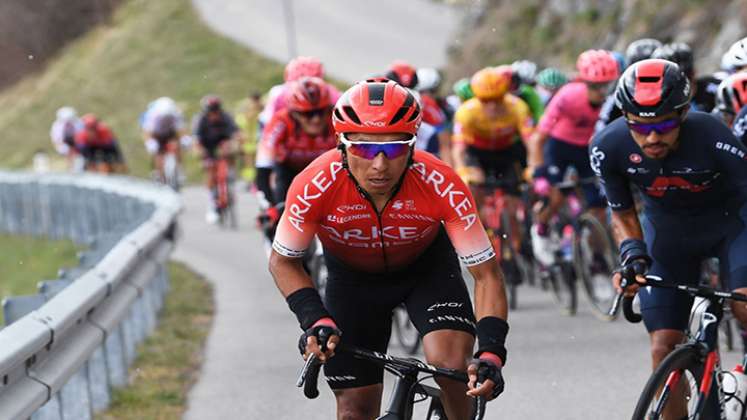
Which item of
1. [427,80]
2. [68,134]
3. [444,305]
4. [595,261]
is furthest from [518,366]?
[68,134]

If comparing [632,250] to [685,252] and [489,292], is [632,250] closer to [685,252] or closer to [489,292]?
[685,252]

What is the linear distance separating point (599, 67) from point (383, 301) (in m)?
6.28

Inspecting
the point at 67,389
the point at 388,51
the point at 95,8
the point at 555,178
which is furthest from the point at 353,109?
the point at 95,8

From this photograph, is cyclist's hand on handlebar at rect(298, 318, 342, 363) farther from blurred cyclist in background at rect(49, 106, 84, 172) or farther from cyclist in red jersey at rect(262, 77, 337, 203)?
blurred cyclist in background at rect(49, 106, 84, 172)

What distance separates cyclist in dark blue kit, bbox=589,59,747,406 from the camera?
20.2ft

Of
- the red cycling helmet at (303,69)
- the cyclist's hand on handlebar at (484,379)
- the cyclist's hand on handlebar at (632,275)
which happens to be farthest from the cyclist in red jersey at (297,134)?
the cyclist's hand on handlebar at (484,379)

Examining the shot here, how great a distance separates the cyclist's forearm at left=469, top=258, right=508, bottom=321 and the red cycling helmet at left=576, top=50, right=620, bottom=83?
6.47 m

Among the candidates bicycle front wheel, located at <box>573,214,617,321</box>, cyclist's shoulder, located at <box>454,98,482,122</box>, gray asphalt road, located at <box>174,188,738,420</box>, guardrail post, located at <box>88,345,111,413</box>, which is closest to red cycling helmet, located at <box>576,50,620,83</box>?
bicycle front wheel, located at <box>573,214,617,321</box>

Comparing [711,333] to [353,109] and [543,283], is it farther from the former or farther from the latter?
[543,283]

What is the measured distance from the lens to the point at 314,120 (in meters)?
10.4

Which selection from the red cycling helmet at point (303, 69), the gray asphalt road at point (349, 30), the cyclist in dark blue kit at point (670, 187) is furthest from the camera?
the gray asphalt road at point (349, 30)

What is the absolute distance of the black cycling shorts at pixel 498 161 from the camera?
518 inches

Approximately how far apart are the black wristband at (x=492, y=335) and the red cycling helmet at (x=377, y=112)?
761 mm

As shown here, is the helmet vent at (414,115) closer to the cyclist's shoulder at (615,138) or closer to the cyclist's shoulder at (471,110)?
the cyclist's shoulder at (615,138)
